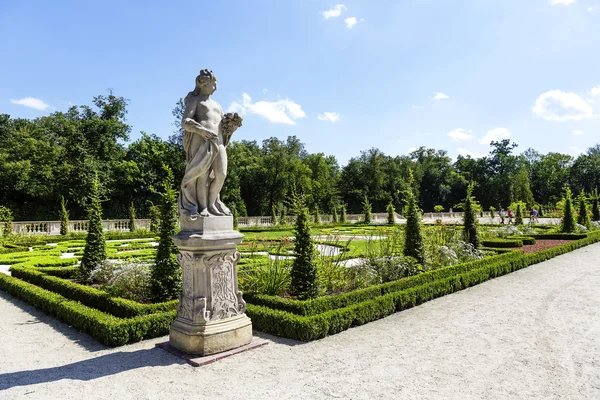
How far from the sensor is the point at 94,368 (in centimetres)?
500

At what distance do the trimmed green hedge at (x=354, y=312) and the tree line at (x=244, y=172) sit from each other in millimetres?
9664

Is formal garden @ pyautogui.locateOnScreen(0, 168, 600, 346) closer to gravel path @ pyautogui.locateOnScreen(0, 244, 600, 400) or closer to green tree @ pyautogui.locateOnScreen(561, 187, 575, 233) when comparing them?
gravel path @ pyautogui.locateOnScreen(0, 244, 600, 400)

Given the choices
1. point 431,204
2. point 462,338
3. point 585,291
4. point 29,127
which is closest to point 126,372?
point 462,338

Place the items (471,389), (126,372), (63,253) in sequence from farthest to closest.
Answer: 1. (63,253)
2. (126,372)
3. (471,389)

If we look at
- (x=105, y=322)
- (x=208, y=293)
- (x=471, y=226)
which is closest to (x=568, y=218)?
(x=471, y=226)

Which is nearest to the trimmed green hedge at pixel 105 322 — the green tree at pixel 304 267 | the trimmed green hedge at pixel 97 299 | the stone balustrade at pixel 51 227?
the trimmed green hedge at pixel 97 299

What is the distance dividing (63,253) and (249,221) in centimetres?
2113

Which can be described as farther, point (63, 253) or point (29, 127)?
point (29, 127)

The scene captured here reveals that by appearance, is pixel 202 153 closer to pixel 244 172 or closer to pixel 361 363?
pixel 361 363

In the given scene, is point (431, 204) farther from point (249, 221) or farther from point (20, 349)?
point (20, 349)

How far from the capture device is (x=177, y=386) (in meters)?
4.45

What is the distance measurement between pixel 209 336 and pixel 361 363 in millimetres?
2039

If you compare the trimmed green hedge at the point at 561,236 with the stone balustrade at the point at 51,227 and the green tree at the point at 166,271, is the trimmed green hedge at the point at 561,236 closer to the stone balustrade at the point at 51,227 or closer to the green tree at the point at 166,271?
the green tree at the point at 166,271

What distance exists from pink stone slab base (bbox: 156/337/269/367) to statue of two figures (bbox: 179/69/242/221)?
1831 mm
